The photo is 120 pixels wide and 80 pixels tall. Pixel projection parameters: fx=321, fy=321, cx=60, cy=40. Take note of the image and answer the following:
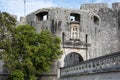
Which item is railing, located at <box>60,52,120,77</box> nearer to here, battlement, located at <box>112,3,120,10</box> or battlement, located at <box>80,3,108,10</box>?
battlement, located at <box>112,3,120,10</box>

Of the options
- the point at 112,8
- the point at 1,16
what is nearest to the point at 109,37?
the point at 112,8

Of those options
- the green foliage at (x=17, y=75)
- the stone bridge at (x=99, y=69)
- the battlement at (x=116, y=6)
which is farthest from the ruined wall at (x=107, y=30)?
the stone bridge at (x=99, y=69)

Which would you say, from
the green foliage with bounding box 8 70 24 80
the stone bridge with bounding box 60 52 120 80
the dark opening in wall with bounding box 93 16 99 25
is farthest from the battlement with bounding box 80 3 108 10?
the stone bridge with bounding box 60 52 120 80

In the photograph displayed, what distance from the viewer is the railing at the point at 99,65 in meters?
13.0

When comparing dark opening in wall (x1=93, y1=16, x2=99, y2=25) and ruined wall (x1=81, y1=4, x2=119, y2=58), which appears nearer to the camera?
dark opening in wall (x1=93, y1=16, x2=99, y2=25)

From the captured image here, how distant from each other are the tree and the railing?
311 cm

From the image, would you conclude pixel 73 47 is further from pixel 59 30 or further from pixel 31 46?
pixel 31 46

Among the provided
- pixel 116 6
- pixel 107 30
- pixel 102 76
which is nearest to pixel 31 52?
pixel 102 76

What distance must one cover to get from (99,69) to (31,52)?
9575 mm

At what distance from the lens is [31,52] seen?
2353cm

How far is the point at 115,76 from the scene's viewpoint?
1284cm

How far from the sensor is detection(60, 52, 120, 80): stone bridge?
12.9 meters

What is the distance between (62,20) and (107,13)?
23.0 feet

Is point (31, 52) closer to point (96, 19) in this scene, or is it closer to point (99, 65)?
point (99, 65)
